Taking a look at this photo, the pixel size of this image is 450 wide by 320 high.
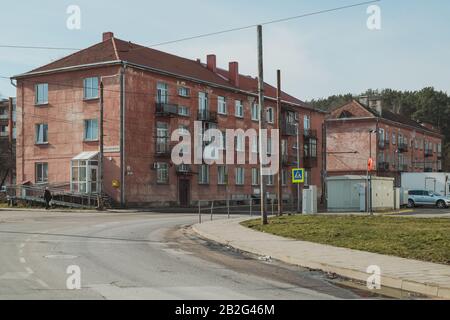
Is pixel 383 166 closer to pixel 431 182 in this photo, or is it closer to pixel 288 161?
pixel 431 182

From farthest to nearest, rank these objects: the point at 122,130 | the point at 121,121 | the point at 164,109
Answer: the point at 164,109, the point at 121,121, the point at 122,130

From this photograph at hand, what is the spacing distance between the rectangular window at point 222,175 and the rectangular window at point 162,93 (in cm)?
896

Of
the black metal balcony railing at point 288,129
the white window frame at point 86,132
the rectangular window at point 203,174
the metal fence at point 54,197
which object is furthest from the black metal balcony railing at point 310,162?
the metal fence at point 54,197

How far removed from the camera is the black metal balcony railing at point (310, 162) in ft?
219

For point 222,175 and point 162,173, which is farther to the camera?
point 222,175

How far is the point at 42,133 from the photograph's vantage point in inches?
1886

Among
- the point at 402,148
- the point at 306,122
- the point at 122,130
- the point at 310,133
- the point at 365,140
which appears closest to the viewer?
the point at 122,130

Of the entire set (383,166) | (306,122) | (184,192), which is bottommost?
(184,192)

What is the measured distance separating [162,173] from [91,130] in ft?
21.2

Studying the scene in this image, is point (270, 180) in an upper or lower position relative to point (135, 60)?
lower

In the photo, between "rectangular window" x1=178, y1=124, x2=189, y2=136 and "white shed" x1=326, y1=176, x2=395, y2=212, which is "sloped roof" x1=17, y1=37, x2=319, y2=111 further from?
"white shed" x1=326, y1=176, x2=395, y2=212

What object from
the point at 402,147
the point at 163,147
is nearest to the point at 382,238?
the point at 163,147

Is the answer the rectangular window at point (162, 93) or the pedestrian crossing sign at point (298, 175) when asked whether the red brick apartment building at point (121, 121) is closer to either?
the rectangular window at point (162, 93)
